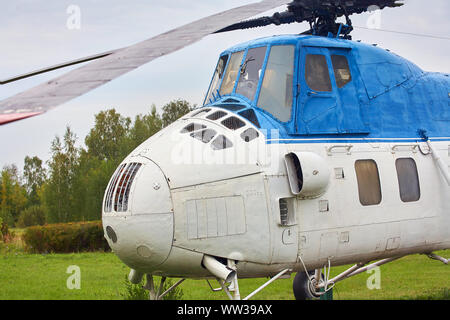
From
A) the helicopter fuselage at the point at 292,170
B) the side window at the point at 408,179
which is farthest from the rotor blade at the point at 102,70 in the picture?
the side window at the point at 408,179

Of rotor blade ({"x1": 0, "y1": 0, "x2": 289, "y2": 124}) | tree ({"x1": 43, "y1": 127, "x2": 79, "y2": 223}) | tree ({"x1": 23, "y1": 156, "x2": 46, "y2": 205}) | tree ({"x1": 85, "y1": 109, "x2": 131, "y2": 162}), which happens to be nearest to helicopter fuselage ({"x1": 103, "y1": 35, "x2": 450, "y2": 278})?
rotor blade ({"x1": 0, "y1": 0, "x2": 289, "y2": 124})

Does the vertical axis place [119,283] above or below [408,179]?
below

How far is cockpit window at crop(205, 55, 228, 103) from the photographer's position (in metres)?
8.54

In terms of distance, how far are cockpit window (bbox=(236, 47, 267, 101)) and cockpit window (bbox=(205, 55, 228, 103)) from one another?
554mm

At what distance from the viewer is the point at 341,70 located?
832cm

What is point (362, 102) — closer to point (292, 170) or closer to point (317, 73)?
point (317, 73)

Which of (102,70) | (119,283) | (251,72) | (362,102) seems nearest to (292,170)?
(251,72)

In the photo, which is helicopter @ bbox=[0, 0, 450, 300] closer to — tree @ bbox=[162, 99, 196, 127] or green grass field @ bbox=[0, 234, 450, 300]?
green grass field @ bbox=[0, 234, 450, 300]

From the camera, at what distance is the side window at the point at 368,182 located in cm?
786

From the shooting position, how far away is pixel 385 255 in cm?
826

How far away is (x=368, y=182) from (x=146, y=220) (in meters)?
3.26
